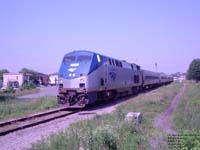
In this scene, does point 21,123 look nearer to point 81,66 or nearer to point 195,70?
point 81,66

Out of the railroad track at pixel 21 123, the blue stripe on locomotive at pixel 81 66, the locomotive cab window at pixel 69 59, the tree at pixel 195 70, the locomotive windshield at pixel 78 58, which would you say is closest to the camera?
the railroad track at pixel 21 123

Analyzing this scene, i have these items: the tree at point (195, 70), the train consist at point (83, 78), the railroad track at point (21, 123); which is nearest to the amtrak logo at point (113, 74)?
the train consist at point (83, 78)

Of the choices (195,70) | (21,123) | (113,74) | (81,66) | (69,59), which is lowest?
(21,123)

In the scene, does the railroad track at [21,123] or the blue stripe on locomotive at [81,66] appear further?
the blue stripe on locomotive at [81,66]

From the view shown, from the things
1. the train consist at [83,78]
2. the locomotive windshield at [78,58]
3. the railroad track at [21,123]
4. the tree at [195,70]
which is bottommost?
the railroad track at [21,123]

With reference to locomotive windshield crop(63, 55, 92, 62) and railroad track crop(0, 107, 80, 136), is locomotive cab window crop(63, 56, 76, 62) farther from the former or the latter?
railroad track crop(0, 107, 80, 136)

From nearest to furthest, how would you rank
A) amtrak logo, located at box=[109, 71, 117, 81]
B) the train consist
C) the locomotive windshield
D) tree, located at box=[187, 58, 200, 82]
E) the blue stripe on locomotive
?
1. the train consist
2. the blue stripe on locomotive
3. the locomotive windshield
4. amtrak logo, located at box=[109, 71, 117, 81]
5. tree, located at box=[187, 58, 200, 82]

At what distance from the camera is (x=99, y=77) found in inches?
936

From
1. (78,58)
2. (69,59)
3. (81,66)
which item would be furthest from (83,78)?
(69,59)

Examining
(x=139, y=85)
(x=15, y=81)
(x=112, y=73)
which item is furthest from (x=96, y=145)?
(x=15, y=81)

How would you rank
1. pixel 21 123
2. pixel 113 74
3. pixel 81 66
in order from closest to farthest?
pixel 21 123 < pixel 81 66 < pixel 113 74

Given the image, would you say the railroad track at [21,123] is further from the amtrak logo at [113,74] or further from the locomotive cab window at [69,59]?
the amtrak logo at [113,74]

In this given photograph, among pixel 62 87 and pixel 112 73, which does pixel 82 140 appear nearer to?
pixel 62 87

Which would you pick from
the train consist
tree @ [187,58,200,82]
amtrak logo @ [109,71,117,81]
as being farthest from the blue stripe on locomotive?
tree @ [187,58,200,82]
